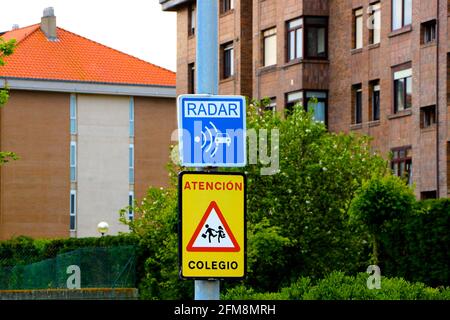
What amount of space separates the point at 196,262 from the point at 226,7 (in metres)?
50.5

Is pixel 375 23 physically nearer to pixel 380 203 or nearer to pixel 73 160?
pixel 380 203

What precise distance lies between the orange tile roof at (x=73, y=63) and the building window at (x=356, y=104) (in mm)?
33272

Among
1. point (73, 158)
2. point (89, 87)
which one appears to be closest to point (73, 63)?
point (89, 87)

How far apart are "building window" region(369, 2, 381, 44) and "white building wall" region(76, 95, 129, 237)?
1386 inches

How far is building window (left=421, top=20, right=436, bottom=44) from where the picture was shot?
4484cm

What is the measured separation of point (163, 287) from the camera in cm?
3997

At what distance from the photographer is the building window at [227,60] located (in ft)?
192

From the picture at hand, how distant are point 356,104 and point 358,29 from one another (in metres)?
2.88

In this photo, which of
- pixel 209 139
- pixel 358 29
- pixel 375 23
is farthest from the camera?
pixel 358 29

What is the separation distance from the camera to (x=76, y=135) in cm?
8125

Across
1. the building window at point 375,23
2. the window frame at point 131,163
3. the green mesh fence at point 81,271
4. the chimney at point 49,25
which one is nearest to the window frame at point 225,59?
the building window at point 375,23

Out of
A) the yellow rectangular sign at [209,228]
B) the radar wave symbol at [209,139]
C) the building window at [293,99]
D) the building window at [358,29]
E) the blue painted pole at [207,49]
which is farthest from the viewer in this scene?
the building window at [293,99]

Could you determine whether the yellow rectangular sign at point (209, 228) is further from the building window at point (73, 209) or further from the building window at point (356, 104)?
the building window at point (73, 209)
